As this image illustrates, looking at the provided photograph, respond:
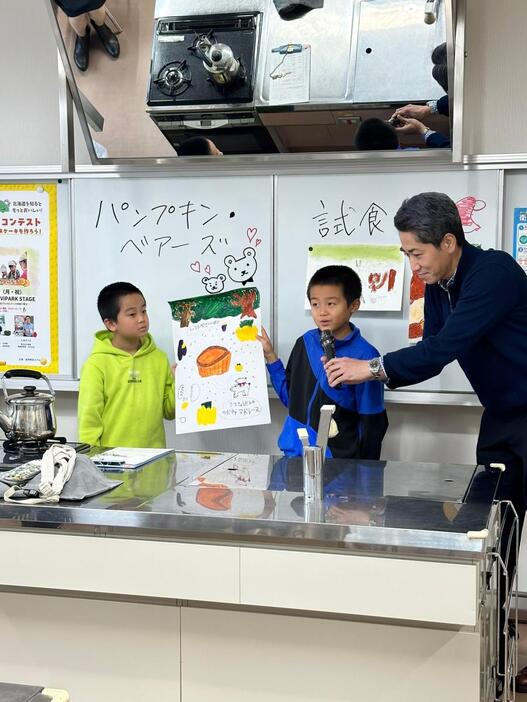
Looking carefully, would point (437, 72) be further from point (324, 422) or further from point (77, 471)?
point (77, 471)

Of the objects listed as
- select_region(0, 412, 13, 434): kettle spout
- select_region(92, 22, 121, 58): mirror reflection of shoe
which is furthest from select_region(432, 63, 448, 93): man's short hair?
select_region(0, 412, 13, 434): kettle spout

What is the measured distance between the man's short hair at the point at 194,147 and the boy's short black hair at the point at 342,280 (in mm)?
663

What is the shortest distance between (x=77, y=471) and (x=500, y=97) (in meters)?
2.22

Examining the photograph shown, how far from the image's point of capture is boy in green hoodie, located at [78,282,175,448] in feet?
10.1

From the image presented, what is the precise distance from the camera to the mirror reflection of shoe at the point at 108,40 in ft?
10.2

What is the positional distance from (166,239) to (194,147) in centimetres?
39

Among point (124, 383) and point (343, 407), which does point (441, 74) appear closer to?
point (343, 407)

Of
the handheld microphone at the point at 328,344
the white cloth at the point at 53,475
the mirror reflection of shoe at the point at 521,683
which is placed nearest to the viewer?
the white cloth at the point at 53,475

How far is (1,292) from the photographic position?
3.68m

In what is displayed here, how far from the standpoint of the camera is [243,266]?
11.2 ft

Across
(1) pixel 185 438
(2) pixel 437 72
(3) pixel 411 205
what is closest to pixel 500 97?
(2) pixel 437 72

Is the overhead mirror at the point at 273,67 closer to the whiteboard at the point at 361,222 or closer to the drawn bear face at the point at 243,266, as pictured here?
the whiteboard at the point at 361,222

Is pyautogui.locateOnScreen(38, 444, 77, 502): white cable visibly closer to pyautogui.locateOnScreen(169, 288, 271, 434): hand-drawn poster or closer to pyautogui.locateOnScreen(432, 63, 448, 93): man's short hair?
pyautogui.locateOnScreen(169, 288, 271, 434): hand-drawn poster

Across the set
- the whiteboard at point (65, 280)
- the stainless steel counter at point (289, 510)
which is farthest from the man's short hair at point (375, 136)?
the stainless steel counter at point (289, 510)
